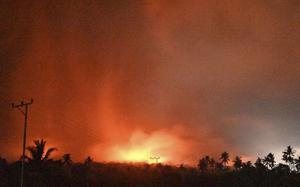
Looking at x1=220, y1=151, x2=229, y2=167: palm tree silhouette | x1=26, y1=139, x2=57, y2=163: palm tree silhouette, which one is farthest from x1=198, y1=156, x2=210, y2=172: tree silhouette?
x1=26, y1=139, x2=57, y2=163: palm tree silhouette

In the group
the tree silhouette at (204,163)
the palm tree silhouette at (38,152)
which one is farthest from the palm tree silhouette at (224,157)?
the palm tree silhouette at (38,152)

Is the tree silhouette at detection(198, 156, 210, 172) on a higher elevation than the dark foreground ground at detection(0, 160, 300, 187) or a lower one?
higher

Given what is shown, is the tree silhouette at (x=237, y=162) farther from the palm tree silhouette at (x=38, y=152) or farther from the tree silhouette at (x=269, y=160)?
the palm tree silhouette at (x=38, y=152)

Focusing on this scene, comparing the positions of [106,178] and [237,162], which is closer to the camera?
[106,178]

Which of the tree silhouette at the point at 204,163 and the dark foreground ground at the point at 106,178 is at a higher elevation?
the tree silhouette at the point at 204,163

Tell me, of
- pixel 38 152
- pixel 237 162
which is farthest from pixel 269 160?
pixel 38 152

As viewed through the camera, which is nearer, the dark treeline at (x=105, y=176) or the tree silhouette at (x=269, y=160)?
the dark treeline at (x=105, y=176)

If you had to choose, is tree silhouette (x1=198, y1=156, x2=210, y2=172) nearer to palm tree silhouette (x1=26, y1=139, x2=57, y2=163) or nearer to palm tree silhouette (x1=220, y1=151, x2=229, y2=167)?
palm tree silhouette (x1=220, y1=151, x2=229, y2=167)

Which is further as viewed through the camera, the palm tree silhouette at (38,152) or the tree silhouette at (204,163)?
the tree silhouette at (204,163)

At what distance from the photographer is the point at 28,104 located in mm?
48281

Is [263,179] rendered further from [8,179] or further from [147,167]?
[8,179]

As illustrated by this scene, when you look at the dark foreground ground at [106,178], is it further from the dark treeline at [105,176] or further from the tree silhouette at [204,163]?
the tree silhouette at [204,163]

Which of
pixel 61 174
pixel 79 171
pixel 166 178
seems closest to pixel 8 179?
pixel 61 174

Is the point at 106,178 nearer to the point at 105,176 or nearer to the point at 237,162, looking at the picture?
the point at 105,176
